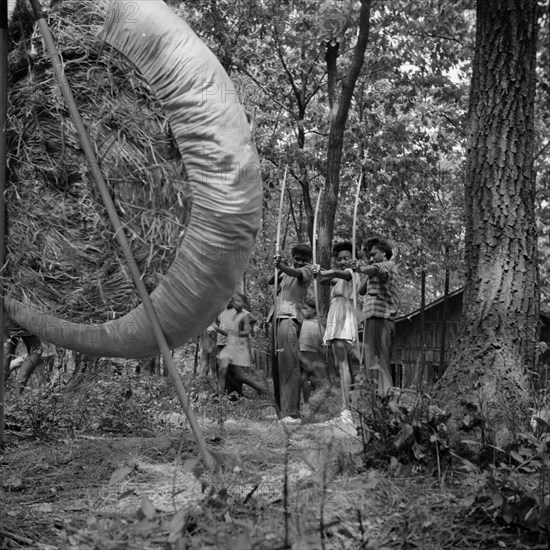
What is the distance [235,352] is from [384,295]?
12.9 feet

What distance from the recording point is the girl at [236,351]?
10789 millimetres

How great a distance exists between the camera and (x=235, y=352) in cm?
1085

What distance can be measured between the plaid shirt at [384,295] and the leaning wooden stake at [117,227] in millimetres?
3522

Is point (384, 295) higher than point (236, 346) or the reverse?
higher

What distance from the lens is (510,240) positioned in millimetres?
4781

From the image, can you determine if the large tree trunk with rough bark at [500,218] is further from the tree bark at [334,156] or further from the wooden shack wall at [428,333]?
the wooden shack wall at [428,333]

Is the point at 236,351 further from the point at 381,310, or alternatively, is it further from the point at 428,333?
the point at 428,333

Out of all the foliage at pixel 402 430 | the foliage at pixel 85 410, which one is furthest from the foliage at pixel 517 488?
the foliage at pixel 85 410

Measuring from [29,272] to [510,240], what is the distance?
2.95m

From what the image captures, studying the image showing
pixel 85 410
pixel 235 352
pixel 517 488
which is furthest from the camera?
pixel 235 352

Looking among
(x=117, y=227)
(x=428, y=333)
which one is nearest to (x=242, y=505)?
(x=117, y=227)

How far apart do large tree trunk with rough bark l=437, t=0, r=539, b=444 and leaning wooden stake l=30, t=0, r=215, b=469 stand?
153 cm

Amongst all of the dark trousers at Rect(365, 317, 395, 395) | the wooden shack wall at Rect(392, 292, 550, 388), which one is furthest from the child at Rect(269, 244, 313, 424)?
the wooden shack wall at Rect(392, 292, 550, 388)

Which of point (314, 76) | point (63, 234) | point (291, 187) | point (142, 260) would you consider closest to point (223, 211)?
point (142, 260)
